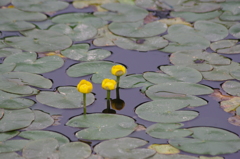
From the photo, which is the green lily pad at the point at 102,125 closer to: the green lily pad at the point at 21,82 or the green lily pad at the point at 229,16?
the green lily pad at the point at 21,82

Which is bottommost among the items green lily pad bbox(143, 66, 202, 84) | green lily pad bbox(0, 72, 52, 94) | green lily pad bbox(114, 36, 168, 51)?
green lily pad bbox(0, 72, 52, 94)

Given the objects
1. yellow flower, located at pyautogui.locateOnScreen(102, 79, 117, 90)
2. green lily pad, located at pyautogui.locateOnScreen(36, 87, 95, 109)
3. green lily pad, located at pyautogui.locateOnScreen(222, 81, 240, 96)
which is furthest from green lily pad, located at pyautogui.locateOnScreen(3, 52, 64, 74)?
green lily pad, located at pyautogui.locateOnScreen(222, 81, 240, 96)

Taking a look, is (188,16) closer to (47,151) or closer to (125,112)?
(125,112)

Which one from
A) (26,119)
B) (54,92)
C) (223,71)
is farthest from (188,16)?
(26,119)

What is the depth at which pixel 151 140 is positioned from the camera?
2.65m

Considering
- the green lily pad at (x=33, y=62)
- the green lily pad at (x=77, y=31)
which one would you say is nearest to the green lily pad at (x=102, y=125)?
the green lily pad at (x=33, y=62)

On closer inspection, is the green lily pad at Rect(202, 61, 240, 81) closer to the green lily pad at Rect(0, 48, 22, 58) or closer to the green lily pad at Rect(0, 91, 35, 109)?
the green lily pad at Rect(0, 91, 35, 109)

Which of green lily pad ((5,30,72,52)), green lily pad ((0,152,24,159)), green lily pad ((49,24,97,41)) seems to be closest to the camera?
green lily pad ((0,152,24,159))

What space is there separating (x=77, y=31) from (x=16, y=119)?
1388mm

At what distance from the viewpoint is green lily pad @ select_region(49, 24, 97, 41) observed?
3.83 meters

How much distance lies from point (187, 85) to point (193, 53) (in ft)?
1.76

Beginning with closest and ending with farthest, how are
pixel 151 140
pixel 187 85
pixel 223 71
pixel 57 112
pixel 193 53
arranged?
pixel 151 140 → pixel 57 112 → pixel 187 85 → pixel 223 71 → pixel 193 53

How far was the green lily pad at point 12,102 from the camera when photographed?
2896 millimetres

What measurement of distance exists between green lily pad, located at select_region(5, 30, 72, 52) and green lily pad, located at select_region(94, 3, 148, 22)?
595 millimetres
